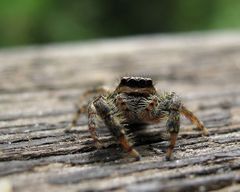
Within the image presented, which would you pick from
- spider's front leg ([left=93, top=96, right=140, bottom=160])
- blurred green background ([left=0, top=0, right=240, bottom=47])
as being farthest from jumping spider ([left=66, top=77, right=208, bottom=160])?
blurred green background ([left=0, top=0, right=240, bottom=47])

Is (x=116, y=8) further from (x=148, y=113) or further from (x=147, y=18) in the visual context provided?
(x=148, y=113)

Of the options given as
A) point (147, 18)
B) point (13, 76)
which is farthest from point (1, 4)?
point (13, 76)

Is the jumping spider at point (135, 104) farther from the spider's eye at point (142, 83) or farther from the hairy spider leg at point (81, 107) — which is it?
the hairy spider leg at point (81, 107)

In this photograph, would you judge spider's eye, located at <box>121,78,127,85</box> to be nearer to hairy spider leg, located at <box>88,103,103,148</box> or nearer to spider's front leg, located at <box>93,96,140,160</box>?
spider's front leg, located at <box>93,96,140,160</box>

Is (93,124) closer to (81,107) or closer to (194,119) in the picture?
(81,107)

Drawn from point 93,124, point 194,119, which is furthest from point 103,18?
point 93,124

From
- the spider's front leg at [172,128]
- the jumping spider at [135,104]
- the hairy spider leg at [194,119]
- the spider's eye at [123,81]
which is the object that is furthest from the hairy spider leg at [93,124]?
the hairy spider leg at [194,119]
